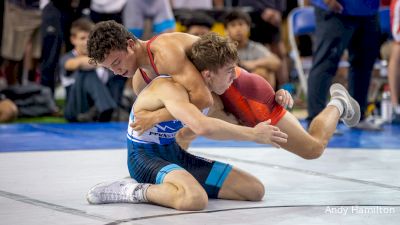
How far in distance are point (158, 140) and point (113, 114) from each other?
441 centimetres

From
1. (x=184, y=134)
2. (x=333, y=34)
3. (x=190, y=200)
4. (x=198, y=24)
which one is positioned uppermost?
(x=190, y=200)

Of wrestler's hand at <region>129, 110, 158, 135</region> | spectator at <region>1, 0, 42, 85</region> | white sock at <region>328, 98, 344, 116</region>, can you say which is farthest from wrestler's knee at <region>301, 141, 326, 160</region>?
spectator at <region>1, 0, 42, 85</region>

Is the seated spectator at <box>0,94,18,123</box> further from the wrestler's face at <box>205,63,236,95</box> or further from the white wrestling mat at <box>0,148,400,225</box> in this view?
the wrestler's face at <box>205,63,236,95</box>

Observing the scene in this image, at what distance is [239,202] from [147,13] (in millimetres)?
5035

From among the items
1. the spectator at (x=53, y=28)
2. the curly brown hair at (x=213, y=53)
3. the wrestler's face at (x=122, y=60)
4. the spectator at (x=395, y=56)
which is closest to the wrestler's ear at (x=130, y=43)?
the wrestler's face at (x=122, y=60)

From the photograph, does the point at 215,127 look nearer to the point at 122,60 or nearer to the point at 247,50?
the point at 122,60

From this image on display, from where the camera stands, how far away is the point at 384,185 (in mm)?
4668

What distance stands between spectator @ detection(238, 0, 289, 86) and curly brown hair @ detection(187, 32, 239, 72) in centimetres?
566

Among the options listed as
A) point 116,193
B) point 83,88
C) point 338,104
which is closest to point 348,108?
point 338,104

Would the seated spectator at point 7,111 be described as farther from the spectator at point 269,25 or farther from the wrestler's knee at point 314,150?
the wrestler's knee at point 314,150

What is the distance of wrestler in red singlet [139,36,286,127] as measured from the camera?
193 inches

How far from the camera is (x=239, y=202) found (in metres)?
4.27

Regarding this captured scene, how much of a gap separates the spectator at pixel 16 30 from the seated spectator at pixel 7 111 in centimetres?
161

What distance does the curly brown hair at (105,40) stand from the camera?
14.0 ft
